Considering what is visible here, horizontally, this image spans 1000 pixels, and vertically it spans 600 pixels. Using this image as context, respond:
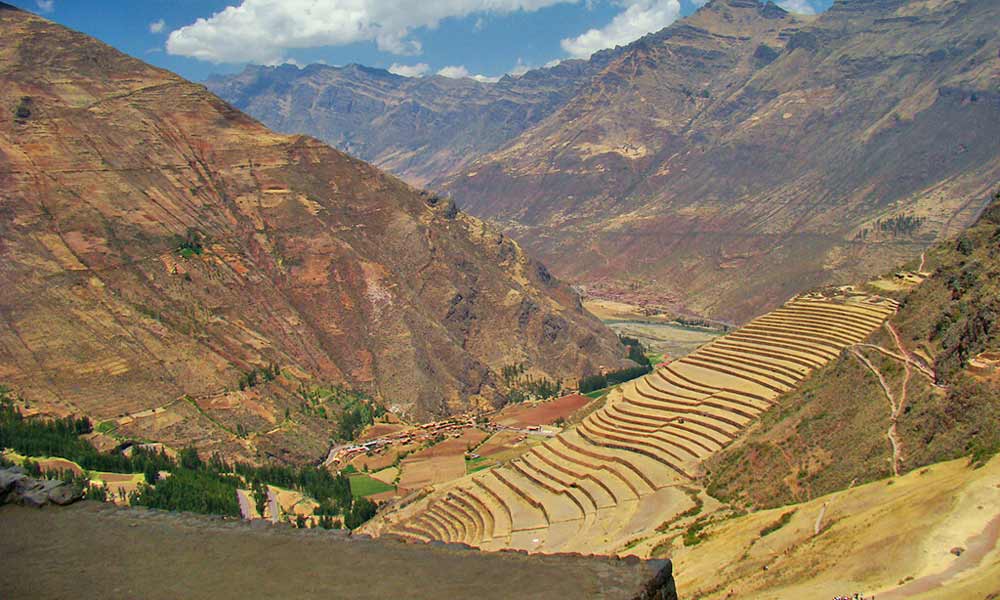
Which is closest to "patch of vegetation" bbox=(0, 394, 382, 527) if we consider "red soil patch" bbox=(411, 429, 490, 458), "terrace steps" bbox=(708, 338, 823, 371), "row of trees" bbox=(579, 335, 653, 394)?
"red soil patch" bbox=(411, 429, 490, 458)

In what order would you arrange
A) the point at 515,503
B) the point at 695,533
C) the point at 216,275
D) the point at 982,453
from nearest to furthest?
1. the point at 982,453
2. the point at 695,533
3. the point at 515,503
4. the point at 216,275

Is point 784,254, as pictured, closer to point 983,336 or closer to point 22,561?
point 983,336

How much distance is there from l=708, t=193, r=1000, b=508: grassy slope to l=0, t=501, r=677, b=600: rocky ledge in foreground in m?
23.7

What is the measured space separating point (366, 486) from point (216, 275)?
36.0 m

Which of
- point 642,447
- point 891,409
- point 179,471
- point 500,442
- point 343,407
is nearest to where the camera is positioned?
point 891,409

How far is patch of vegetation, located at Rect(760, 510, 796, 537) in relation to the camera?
1334 inches

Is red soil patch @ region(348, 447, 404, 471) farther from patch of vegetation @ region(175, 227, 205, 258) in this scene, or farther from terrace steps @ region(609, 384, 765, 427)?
patch of vegetation @ region(175, 227, 205, 258)

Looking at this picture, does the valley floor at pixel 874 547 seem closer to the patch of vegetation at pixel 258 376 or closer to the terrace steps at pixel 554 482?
the terrace steps at pixel 554 482

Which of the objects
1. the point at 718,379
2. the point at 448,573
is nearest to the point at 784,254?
the point at 718,379

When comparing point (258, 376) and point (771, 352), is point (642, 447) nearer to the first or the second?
point (771, 352)

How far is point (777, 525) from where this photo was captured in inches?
1347

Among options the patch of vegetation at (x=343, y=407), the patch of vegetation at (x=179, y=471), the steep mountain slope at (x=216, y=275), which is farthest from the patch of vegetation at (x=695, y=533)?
the patch of vegetation at (x=343, y=407)

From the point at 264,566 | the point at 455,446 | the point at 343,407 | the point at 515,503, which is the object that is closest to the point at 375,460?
the point at 455,446

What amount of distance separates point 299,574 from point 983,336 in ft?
117
